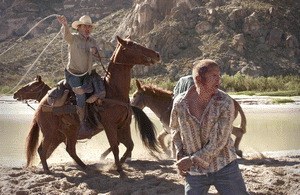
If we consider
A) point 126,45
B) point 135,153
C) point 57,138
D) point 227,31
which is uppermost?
point 227,31

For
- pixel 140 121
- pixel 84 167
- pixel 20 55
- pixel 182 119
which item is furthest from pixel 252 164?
pixel 20 55

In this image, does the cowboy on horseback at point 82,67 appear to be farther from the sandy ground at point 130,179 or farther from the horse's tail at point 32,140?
the horse's tail at point 32,140

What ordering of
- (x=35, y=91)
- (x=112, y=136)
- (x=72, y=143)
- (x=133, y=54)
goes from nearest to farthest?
(x=112, y=136)
(x=133, y=54)
(x=72, y=143)
(x=35, y=91)

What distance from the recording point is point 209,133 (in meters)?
4.60

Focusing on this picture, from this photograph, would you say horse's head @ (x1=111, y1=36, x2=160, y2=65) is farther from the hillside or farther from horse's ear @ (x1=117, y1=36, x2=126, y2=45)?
the hillside

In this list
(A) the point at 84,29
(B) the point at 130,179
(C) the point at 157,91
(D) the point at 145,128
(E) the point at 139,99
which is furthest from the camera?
(E) the point at 139,99

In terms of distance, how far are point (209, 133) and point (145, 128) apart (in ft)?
17.4

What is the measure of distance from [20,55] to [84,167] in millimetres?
64279

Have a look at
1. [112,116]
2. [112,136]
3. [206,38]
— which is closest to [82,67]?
[112,116]

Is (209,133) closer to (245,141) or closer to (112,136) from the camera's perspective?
(112,136)

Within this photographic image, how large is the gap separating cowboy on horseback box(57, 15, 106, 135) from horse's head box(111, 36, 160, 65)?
1.48 feet

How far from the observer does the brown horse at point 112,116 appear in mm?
8547

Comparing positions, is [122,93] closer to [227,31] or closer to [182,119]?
[182,119]

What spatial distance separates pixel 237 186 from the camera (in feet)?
15.1
